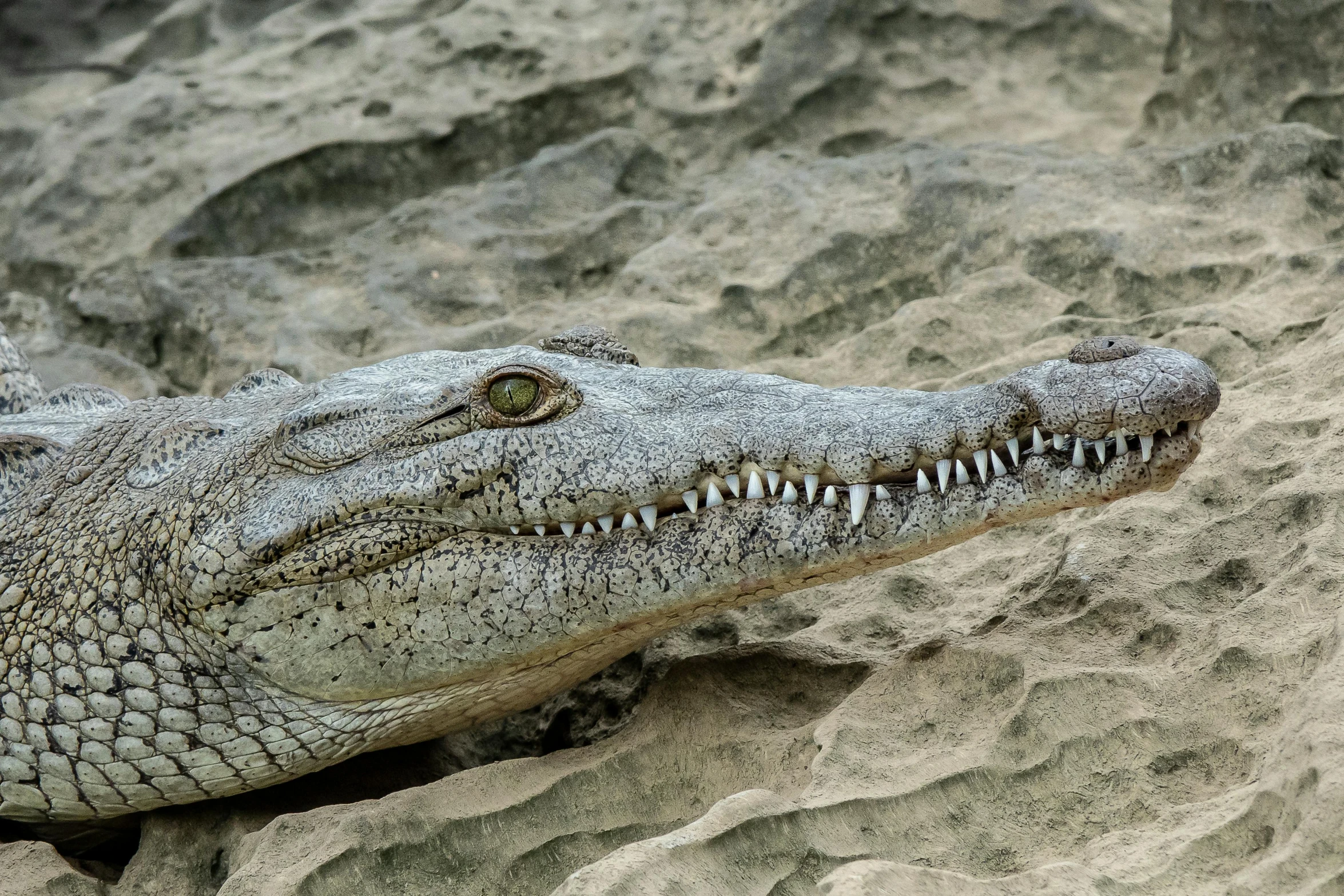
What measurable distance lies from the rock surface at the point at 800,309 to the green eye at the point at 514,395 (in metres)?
0.86

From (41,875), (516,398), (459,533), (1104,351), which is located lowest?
(41,875)

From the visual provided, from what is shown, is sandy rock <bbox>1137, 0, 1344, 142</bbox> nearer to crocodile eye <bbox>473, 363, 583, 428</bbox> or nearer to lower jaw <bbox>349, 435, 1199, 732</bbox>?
lower jaw <bbox>349, 435, 1199, 732</bbox>

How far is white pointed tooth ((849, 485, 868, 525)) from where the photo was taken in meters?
3.27

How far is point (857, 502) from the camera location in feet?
10.7

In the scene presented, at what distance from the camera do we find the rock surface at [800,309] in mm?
3018

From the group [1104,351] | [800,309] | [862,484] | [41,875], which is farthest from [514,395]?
[800,309]

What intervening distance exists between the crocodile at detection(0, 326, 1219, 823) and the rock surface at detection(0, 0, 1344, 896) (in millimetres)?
263

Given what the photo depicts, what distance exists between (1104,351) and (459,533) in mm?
1584

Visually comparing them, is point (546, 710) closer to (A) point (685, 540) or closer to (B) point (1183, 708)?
(A) point (685, 540)

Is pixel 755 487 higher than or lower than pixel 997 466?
lower

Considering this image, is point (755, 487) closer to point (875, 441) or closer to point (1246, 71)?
point (875, 441)

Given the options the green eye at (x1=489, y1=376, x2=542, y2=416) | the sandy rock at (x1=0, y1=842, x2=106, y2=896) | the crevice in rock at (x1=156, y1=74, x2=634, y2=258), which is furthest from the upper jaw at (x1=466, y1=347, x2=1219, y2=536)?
the crevice in rock at (x1=156, y1=74, x2=634, y2=258)

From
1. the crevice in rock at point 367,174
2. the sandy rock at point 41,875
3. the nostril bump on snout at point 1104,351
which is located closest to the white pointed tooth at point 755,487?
the nostril bump on snout at point 1104,351

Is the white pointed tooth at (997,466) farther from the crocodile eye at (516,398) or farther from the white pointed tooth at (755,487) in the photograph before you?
the crocodile eye at (516,398)
